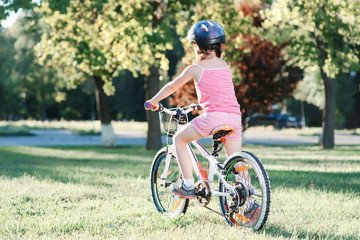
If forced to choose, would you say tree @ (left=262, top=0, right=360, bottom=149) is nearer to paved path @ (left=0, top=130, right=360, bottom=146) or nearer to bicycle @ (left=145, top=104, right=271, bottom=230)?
bicycle @ (left=145, top=104, right=271, bottom=230)

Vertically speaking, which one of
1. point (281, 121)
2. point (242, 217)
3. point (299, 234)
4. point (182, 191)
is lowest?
point (281, 121)

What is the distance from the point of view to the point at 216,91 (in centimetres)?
455

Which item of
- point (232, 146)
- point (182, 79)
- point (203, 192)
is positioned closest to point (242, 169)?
point (232, 146)

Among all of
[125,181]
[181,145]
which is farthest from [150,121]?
[181,145]

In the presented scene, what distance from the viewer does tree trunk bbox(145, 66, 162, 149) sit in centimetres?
1680

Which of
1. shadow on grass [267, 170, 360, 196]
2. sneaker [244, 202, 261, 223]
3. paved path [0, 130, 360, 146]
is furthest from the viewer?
paved path [0, 130, 360, 146]

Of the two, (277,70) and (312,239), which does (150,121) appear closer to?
(277,70)

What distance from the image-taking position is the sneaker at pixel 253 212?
171 inches

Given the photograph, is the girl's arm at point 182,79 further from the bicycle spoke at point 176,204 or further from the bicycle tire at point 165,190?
the bicycle spoke at point 176,204

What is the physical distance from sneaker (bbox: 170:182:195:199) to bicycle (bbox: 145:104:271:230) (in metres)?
0.06

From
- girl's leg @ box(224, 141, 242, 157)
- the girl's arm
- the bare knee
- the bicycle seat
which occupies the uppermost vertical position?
the girl's arm

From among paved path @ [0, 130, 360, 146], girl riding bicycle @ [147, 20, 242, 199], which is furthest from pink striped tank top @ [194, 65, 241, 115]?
paved path @ [0, 130, 360, 146]

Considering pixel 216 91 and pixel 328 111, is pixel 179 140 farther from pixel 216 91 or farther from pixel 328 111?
pixel 328 111

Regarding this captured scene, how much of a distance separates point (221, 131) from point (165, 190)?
1462 mm
